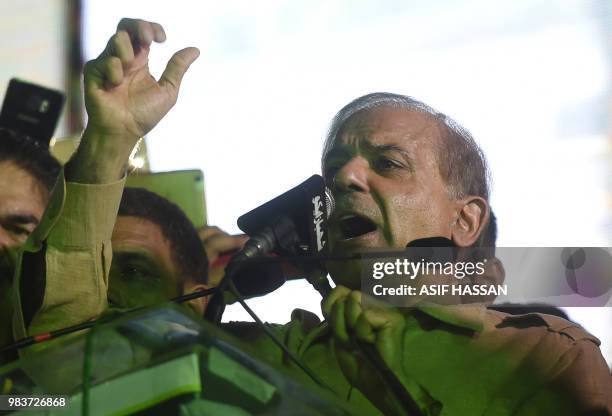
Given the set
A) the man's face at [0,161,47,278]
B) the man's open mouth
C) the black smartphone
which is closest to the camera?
the man's open mouth

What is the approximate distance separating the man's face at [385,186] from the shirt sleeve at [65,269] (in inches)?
13.7

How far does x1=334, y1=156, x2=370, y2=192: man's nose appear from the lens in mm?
1410

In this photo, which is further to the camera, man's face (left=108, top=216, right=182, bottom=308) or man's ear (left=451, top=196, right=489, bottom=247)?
man's face (left=108, top=216, right=182, bottom=308)

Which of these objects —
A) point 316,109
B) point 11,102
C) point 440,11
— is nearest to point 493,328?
point 316,109

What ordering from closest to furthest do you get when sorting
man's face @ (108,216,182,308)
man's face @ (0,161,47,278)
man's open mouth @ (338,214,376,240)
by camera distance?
man's open mouth @ (338,214,376,240) → man's face @ (108,216,182,308) → man's face @ (0,161,47,278)

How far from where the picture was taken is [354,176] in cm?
142

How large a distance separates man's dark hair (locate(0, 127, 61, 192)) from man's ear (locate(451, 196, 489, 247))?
77 centimetres

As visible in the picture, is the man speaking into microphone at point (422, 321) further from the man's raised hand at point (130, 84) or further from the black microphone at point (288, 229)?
the man's raised hand at point (130, 84)

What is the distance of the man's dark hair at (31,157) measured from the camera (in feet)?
5.52

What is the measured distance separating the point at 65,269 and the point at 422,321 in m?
0.56

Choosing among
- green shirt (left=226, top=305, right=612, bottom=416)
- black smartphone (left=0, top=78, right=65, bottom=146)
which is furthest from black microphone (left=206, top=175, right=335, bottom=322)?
black smartphone (left=0, top=78, right=65, bottom=146)

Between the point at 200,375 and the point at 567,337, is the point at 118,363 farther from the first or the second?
the point at 567,337

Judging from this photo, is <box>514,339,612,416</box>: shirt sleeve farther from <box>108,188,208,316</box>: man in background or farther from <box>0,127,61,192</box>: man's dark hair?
<box>0,127,61,192</box>: man's dark hair

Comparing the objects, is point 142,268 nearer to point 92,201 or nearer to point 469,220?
point 92,201
